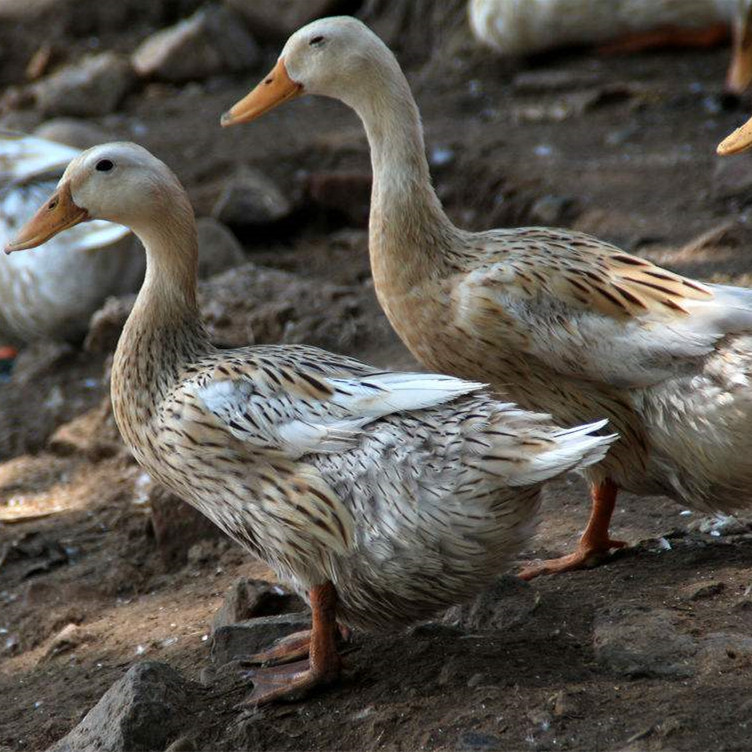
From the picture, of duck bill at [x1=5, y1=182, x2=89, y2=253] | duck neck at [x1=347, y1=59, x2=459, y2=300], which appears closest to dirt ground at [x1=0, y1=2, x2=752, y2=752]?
duck neck at [x1=347, y1=59, x2=459, y2=300]

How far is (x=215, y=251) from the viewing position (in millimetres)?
7367

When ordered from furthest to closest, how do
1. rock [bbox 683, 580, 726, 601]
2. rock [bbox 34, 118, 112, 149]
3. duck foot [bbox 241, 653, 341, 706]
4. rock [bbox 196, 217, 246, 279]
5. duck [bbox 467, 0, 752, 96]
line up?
1. duck [bbox 467, 0, 752, 96]
2. rock [bbox 34, 118, 112, 149]
3. rock [bbox 196, 217, 246, 279]
4. rock [bbox 683, 580, 726, 601]
5. duck foot [bbox 241, 653, 341, 706]

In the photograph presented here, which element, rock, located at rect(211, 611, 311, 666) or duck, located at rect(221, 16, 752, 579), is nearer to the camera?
duck, located at rect(221, 16, 752, 579)

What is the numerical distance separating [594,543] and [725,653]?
2.98ft

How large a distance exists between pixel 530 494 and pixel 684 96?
6106 mm

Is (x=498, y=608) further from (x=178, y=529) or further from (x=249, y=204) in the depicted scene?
(x=249, y=204)

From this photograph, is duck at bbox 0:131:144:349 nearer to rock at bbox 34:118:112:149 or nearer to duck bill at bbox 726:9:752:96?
rock at bbox 34:118:112:149

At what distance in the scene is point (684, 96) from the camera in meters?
8.72

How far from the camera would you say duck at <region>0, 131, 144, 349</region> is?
677 centimetres

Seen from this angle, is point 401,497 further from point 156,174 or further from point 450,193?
point 450,193

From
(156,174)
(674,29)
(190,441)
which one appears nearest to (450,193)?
(674,29)

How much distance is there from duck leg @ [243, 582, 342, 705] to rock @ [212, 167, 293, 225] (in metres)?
4.98

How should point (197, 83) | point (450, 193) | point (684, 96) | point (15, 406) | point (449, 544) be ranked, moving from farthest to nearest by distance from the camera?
point (197, 83) → point (684, 96) → point (450, 193) → point (15, 406) → point (449, 544)

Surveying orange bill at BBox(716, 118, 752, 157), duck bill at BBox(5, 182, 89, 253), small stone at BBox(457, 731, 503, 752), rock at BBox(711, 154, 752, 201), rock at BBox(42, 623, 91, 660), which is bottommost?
rock at BBox(42, 623, 91, 660)
